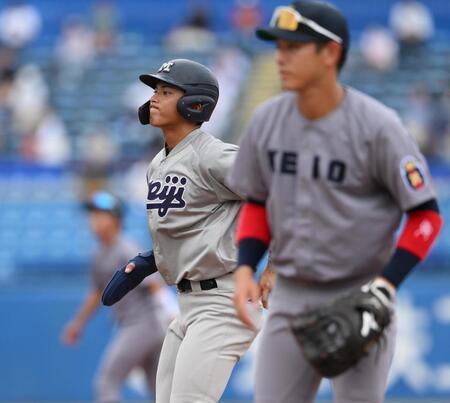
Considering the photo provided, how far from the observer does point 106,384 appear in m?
9.88

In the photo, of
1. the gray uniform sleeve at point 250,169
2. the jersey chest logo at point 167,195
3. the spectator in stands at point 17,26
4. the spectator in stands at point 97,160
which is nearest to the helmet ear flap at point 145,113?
the jersey chest logo at point 167,195

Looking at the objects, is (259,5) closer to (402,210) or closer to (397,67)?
(397,67)

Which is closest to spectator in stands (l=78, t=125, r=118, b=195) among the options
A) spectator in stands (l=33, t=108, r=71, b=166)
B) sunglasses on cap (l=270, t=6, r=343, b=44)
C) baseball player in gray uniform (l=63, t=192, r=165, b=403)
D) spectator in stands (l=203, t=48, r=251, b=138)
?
spectator in stands (l=33, t=108, r=71, b=166)

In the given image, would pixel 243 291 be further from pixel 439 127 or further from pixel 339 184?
pixel 439 127

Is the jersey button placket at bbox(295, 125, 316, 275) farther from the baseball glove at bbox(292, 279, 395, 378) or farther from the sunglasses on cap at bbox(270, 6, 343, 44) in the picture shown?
the sunglasses on cap at bbox(270, 6, 343, 44)

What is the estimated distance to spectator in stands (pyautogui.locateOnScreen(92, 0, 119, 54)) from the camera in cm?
2236

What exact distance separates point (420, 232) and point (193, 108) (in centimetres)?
197

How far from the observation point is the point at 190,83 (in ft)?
20.6

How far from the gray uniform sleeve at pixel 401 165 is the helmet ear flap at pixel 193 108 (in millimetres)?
1819

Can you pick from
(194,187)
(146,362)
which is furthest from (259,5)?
(194,187)

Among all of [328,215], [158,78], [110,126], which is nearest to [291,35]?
[328,215]

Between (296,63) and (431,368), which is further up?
(296,63)

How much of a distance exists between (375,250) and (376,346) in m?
0.36

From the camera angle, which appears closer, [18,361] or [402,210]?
[402,210]
